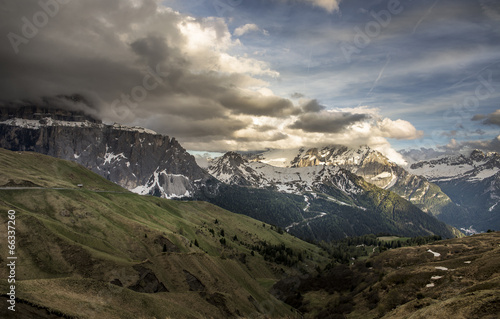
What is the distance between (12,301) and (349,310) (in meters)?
101

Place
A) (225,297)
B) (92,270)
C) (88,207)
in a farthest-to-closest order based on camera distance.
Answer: (88,207), (225,297), (92,270)

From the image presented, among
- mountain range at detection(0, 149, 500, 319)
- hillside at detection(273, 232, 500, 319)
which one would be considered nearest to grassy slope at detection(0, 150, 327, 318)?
mountain range at detection(0, 149, 500, 319)

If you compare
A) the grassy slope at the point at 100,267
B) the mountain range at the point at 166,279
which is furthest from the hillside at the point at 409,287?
the grassy slope at the point at 100,267

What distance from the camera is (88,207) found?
151 meters

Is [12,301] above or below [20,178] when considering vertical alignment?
below

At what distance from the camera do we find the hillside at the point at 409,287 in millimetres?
49625

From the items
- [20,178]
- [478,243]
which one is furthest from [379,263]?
[20,178]

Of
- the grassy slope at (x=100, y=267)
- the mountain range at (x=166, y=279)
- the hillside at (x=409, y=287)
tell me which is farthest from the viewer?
the grassy slope at (x=100, y=267)

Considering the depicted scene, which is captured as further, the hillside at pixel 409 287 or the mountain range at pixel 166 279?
the mountain range at pixel 166 279

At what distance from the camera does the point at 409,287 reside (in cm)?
9344

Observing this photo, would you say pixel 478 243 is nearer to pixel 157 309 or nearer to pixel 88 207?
pixel 157 309

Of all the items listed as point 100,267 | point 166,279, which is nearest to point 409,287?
point 166,279

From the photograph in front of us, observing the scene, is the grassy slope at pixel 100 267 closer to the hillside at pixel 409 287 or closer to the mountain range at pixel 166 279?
the mountain range at pixel 166 279

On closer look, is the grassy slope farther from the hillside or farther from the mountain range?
the hillside
